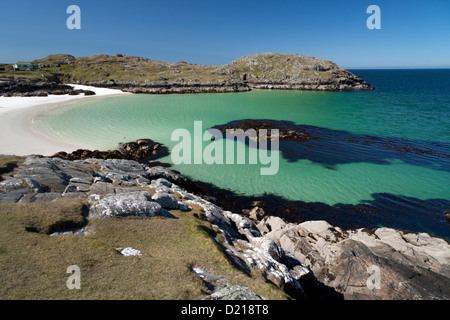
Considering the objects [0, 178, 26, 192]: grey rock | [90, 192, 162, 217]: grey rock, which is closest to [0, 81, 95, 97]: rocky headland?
[0, 178, 26, 192]: grey rock

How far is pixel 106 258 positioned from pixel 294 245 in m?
14.4

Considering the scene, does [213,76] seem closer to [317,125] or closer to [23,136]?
[317,125]

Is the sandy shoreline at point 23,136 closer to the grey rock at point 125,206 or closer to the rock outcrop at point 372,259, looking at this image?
the grey rock at point 125,206

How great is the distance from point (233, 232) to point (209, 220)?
7.46 feet

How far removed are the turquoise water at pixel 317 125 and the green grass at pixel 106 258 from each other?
16.6 m

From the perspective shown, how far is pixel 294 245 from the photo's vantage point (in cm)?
1894

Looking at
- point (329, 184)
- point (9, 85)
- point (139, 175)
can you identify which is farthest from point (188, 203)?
point (9, 85)

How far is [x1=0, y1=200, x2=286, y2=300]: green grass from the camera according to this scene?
9.33m

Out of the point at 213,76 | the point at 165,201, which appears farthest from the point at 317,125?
the point at 213,76

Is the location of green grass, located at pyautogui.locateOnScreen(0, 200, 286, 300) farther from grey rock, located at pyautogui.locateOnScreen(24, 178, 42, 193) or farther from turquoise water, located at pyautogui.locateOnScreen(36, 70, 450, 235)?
turquoise water, located at pyautogui.locateOnScreen(36, 70, 450, 235)

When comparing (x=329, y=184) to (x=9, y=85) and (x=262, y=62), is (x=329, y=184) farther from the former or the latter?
(x=262, y=62)

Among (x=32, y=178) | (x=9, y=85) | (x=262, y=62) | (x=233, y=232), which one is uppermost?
A: (x=262, y=62)

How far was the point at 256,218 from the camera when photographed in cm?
2427

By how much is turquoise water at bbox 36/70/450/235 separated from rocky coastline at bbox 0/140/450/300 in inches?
305
